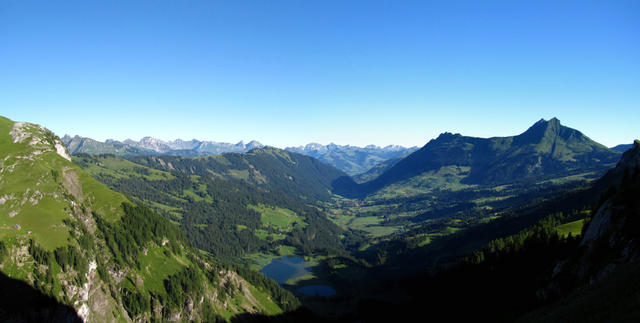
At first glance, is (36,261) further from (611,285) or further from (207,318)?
(611,285)

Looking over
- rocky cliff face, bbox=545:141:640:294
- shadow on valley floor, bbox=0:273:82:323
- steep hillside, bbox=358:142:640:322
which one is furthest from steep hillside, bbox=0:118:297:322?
rocky cliff face, bbox=545:141:640:294

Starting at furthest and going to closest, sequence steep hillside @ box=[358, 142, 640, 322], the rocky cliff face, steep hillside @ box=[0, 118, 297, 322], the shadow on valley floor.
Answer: steep hillside @ box=[0, 118, 297, 322]
the shadow on valley floor
the rocky cliff face
steep hillside @ box=[358, 142, 640, 322]

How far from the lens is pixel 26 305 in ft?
277

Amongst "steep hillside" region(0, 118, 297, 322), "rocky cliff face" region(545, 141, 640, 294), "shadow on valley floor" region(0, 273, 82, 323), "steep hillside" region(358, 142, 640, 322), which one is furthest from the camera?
"steep hillside" region(0, 118, 297, 322)

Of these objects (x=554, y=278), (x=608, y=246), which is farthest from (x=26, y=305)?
(x=608, y=246)

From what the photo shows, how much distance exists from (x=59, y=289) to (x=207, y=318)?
2781 inches

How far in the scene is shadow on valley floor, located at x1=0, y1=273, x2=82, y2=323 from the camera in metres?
80.6

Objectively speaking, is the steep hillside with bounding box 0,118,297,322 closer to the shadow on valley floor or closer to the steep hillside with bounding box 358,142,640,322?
the shadow on valley floor

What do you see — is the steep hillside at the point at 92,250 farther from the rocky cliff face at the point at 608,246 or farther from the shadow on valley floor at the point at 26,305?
the rocky cliff face at the point at 608,246

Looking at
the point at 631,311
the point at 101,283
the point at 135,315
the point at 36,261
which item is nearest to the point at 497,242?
the point at 631,311

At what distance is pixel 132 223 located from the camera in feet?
500

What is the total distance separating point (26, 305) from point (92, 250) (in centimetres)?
3665

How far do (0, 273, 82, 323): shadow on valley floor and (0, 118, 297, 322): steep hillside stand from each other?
2257 millimetres

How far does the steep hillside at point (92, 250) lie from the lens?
326 ft
